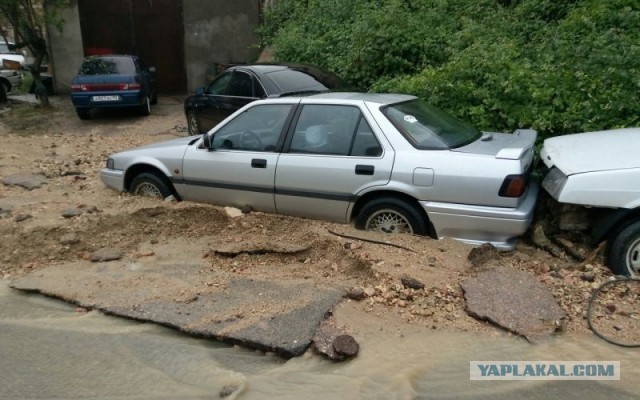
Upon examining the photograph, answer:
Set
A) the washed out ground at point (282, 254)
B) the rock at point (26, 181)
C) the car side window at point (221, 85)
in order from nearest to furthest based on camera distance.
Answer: the washed out ground at point (282, 254), the rock at point (26, 181), the car side window at point (221, 85)

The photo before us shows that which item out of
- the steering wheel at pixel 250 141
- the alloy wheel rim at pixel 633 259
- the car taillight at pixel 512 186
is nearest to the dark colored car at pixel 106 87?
the steering wheel at pixel 250 141

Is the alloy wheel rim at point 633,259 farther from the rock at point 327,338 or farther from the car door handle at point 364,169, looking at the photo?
the rock at point 327,338

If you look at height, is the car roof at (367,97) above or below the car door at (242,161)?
above

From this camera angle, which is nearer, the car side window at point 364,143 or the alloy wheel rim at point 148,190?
the car side window at point 364,143

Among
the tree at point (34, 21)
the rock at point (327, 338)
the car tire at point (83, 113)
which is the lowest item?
the car tire at point (83, 113)

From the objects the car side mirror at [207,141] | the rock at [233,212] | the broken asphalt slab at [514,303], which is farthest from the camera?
the car side mirror at [207,141]

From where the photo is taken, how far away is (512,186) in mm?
4324

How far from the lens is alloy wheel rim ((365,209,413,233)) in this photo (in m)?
4.81

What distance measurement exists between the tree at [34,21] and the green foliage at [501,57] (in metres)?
6.71

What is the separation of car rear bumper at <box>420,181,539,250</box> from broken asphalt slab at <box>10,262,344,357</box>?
3.75 ft

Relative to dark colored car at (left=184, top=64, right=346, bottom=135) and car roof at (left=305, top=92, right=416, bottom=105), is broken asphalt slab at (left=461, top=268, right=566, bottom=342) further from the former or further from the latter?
dark colored car at (left=184, top=64, right=346, bottom=135)

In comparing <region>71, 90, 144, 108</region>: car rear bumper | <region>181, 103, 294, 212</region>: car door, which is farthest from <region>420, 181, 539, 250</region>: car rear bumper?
<region>71, 90, 144, 108</region>: car rear bumper

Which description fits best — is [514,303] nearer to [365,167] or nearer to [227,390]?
[365,167]

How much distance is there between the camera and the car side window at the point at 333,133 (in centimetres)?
491
